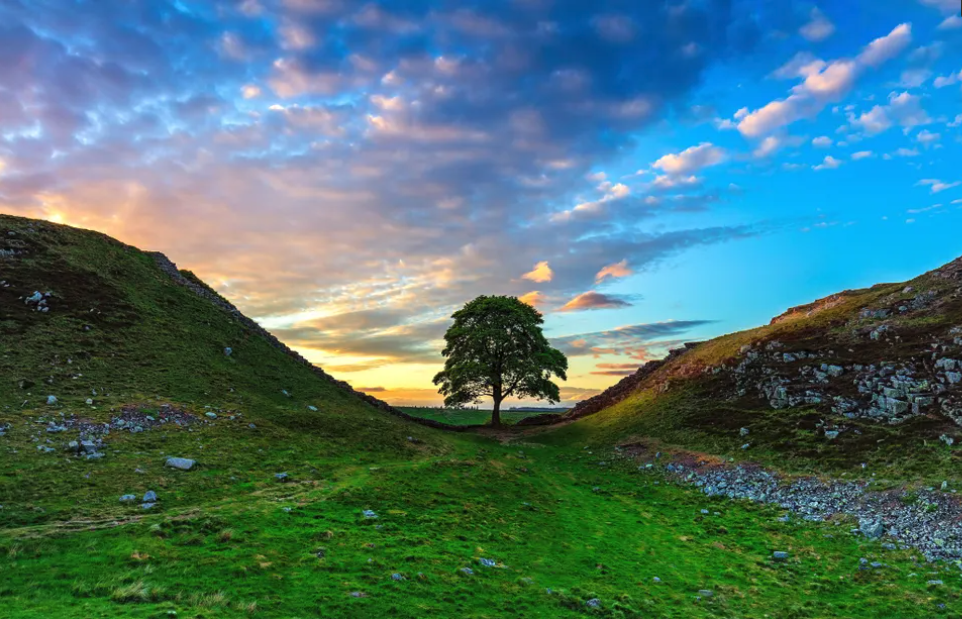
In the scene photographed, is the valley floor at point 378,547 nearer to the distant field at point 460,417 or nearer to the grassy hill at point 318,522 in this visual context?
the grassy hill at point 318,522

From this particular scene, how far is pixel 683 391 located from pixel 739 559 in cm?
3413

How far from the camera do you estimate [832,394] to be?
37594 mm

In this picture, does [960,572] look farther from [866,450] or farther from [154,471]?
[154,471]

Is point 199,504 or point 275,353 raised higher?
point 275,353

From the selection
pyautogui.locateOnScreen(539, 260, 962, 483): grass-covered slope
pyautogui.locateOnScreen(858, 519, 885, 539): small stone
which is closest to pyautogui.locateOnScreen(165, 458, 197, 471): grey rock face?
pyautogui.locateOnScreen(858, 519, 885, 539): small stone

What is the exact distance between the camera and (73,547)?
13852 millimetres

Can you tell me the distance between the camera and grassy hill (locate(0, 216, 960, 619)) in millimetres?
12758

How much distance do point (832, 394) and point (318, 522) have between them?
40.2 m

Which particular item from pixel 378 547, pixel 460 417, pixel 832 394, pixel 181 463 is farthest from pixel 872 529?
pixel 460 417

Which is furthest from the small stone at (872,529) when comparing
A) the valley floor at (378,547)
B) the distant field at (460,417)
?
the distant field at (460,417)

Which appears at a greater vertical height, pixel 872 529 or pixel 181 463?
pixel 181 463

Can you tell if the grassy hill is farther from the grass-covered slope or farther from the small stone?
the grass-covered slope

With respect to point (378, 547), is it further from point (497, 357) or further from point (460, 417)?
point (460, 417)

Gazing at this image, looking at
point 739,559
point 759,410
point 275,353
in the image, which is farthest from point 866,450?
point 275,353
